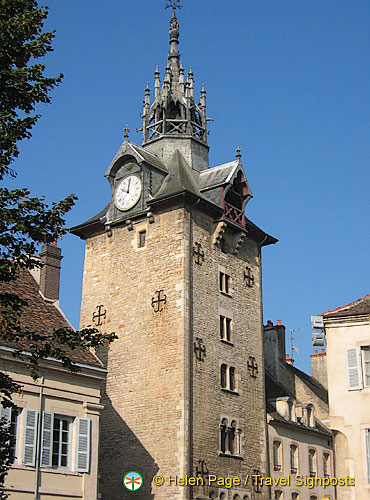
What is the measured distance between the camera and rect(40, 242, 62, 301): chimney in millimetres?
23109

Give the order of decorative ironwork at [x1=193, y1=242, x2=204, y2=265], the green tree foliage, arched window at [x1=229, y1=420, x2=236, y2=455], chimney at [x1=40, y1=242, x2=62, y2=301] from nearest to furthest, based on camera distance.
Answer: the green tree foliage → chimney at [x1=40, y1=242, x2=62, y2=301] → arched window at [x1=229, y1=420, x2=236, y2=455] → decorative ironwork at [x1=193, y1=242, x2=204, y2=265]

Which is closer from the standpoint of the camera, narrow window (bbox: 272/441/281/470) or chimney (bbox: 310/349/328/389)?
narrow window (bbox: 272/441/281/470)

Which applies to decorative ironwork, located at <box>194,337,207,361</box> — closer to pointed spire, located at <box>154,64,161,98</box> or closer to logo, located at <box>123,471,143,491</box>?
logo, located at <box>123,471,143,491</box>

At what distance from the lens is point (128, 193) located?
1193 inches

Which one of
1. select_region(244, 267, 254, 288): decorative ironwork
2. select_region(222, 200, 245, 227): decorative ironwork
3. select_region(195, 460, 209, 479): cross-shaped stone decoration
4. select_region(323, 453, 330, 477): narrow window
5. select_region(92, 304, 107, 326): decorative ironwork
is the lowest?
select_region(195, 460, 209, 479): cross-shaped stone decoration

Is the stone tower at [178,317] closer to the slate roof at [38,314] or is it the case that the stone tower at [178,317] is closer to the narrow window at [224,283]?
the narrow window at [224,283]

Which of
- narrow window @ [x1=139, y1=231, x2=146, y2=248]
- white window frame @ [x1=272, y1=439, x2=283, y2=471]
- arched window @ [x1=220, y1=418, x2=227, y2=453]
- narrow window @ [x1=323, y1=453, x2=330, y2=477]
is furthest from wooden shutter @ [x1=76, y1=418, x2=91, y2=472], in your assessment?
narrow window @ [x1=323, y1=453, x2=330, y2=477]

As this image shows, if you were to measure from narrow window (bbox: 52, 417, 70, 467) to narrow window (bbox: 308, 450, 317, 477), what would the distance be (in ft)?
49.0

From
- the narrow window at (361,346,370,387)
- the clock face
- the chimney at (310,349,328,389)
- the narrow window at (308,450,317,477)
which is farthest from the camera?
the chimney at (310,349,328,389)

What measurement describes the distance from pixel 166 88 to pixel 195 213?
8.26 meters

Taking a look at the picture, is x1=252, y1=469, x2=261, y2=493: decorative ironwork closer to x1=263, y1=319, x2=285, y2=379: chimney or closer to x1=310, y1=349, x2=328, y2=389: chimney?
x1=263, y1=319, x2=285, y2=379: chimney

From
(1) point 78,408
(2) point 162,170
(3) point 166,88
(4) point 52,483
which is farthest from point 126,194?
(4) point 52,483

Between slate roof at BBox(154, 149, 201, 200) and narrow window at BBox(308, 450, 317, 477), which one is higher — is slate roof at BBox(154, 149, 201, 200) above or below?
above

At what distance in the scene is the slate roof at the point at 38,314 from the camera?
21250 mm
